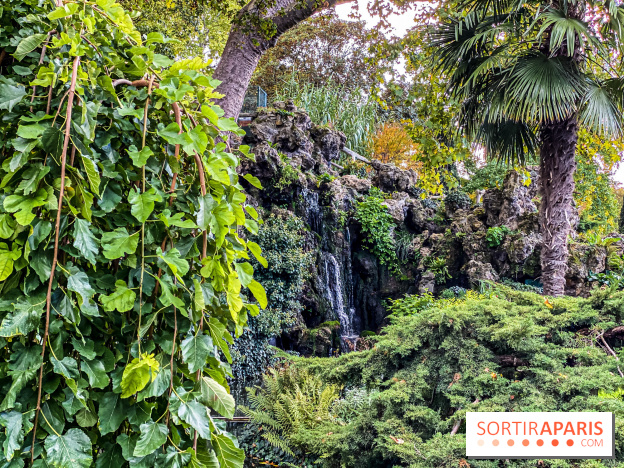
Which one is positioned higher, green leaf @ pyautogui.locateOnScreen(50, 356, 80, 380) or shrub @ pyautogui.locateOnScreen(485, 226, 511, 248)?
shrub @ pyautogui.locateOnScreen(485, 226, 511, 248)

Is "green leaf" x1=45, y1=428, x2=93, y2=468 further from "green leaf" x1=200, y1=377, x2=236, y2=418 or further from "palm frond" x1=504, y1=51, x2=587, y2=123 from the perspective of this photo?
"palm frond" x1=504, y1=51, x2=587, y2=123

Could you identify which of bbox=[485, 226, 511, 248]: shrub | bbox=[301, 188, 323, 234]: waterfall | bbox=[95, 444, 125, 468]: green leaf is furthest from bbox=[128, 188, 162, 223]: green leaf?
bbox=[485, 226, 511, 248]: shrub

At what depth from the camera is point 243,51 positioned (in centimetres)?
405

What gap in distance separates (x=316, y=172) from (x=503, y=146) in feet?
16.0

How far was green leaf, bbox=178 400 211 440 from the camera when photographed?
2.99ft

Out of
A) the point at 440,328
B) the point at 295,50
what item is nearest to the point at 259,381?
the point at 440,328

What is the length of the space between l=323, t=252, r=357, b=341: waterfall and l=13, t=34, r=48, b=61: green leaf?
8.69 metres

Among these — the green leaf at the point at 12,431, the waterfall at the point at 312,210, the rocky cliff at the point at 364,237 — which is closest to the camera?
the green leaf at the point at 12,431

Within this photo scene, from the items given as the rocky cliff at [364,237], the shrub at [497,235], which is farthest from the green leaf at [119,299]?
the shrub at [497,235]

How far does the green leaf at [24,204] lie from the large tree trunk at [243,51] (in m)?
3.11

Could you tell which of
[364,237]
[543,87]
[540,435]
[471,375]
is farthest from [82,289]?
[364,237]

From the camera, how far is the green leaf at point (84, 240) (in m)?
0.87

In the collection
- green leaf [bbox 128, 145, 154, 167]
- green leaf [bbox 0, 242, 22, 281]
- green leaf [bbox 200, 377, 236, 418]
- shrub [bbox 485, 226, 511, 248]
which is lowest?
green leaf [bbox 200, 377, 236, 418]

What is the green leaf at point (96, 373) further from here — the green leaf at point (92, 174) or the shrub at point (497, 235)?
the shrub at point (497, 235)
